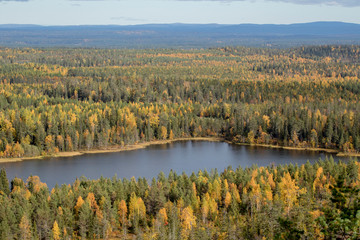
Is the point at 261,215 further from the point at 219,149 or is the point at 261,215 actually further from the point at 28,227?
the point at 219,149

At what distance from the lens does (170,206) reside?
178 feet

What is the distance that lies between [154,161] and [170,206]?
124ft

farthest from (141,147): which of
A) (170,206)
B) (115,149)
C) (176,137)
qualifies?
(170,206)

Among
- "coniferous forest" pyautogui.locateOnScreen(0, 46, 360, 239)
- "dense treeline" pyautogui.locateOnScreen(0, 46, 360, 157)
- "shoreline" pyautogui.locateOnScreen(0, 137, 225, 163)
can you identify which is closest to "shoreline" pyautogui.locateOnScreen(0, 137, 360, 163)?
"shoreline" pyautogui.locateOnScreen(0, 137, 225, 163)

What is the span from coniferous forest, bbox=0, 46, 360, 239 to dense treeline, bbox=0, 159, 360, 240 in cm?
15

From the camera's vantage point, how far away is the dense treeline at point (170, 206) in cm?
4872

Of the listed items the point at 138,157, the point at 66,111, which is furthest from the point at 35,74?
the point at 138,157

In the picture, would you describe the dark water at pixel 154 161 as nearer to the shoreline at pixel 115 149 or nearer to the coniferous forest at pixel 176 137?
the shoreline at pixel 115 149

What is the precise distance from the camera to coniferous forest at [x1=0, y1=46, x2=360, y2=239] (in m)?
48.6

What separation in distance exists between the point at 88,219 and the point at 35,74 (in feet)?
438

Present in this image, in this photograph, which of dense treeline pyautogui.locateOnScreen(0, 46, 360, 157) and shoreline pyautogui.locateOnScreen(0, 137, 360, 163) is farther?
dense treeline pyautogui.locateOnScreen(0, 46, 360, 157)

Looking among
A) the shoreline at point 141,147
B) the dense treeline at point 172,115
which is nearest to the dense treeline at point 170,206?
the shoreline at point 141,147

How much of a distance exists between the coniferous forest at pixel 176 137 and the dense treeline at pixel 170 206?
5.9 inches

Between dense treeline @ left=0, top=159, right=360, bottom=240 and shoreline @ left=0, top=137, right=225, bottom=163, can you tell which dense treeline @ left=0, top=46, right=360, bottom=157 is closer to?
shoreline @ left=0, top=137, right=225, bottom=163
